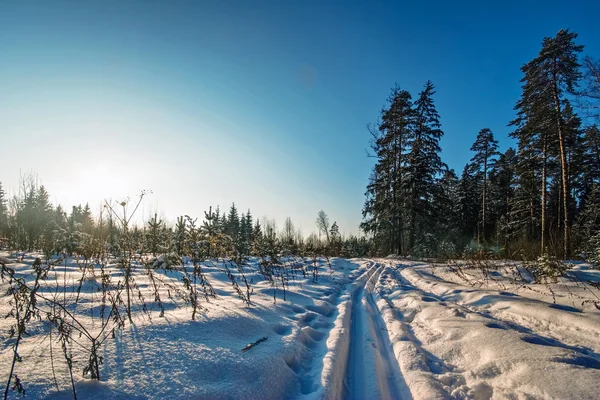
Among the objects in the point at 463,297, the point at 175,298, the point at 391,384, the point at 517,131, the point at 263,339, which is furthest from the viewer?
the point at 517,131

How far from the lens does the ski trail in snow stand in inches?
94.3

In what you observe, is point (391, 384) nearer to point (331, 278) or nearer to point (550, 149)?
point (331, 278)

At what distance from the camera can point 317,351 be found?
3191mm

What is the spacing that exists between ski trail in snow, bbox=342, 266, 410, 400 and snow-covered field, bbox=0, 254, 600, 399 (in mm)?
15

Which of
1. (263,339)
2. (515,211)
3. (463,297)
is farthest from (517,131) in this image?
(263,339)

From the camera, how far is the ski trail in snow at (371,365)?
7.86 ft

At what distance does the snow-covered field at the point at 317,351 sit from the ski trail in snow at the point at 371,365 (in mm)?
15

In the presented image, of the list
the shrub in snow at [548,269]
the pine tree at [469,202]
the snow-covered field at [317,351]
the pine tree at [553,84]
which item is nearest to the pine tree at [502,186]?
the pine tree at [469,202]

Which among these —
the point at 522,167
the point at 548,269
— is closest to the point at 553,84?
the point at 522,167

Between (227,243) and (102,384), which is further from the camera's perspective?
(227,243)

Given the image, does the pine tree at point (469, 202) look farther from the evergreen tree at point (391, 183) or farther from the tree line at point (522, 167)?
the evergreen tree at point (391, 183)

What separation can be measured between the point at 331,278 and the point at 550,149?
20765 millimetres

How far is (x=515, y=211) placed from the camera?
2553 centimetres

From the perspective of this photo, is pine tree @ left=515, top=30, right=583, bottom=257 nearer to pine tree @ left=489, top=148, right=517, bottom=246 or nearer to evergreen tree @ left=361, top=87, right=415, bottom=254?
evergreen tree @ left=361, top=87, right=415, bottom=254
